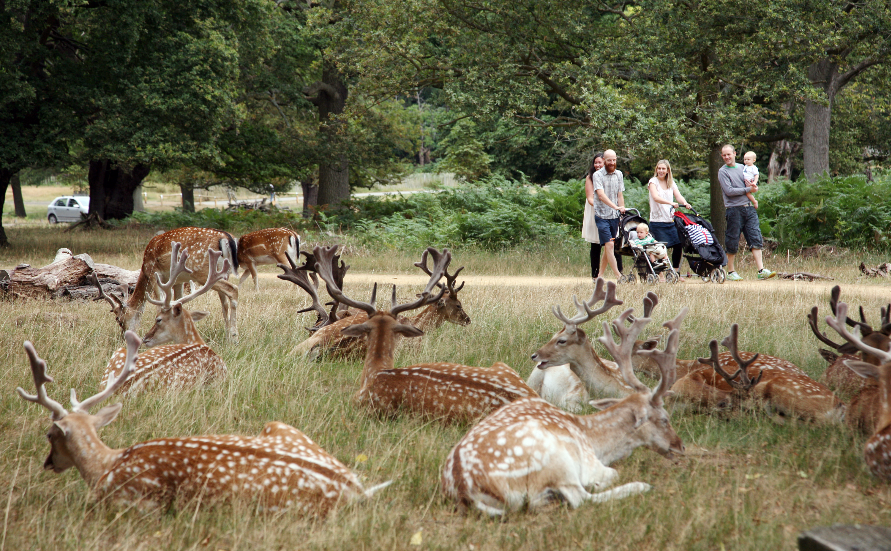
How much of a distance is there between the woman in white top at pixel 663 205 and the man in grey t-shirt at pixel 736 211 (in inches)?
27.5

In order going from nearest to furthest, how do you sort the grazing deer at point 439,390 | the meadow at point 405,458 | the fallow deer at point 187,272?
the meadow at point 405,458, the grazing deer at point 439,390, the fallow deer at point 187,272

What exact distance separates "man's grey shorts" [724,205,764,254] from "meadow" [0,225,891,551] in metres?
3.14

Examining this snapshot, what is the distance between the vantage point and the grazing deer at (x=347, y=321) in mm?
6410

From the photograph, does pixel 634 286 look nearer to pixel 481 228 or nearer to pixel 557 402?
pixel 557 402

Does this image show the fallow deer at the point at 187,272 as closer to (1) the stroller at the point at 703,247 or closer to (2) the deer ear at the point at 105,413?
(2) the deer ear at the point at 105,413

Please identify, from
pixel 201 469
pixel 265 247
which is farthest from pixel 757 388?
pixel 265 247

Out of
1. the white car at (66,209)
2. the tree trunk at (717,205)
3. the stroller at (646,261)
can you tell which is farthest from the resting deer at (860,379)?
the white car at (66,209)

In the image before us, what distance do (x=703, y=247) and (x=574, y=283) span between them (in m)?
1.97

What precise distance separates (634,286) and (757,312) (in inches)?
81.7

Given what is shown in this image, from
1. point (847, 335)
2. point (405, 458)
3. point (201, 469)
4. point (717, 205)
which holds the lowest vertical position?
point (405, 458)

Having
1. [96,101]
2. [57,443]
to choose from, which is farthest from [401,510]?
[96,101]

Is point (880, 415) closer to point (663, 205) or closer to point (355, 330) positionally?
point (355, 330)

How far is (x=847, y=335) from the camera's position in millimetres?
4207

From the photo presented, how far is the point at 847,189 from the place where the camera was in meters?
14.3
